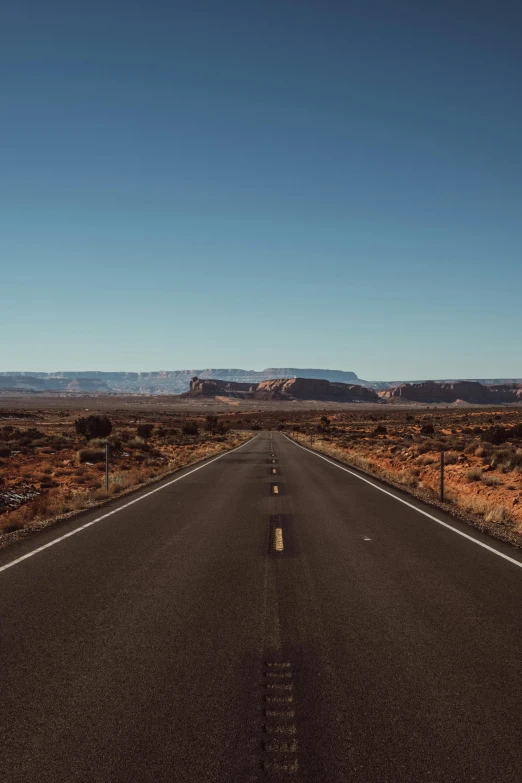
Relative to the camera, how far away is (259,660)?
5.36m

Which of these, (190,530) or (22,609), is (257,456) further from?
(22,609)

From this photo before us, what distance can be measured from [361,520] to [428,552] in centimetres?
318

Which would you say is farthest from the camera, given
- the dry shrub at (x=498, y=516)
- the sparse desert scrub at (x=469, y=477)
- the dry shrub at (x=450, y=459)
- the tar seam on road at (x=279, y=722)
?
the dry shrub at (x=450, y=459)

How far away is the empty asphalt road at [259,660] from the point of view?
3865 millimetres

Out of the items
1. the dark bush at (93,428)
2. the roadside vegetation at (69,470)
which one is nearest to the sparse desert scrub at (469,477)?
the roadside vegetation at (69,470)

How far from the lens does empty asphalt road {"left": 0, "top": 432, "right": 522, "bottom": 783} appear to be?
152 inches

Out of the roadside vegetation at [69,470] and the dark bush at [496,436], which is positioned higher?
the dark bush at [496,436]

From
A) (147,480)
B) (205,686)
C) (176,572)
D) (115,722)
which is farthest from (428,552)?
(147,480)

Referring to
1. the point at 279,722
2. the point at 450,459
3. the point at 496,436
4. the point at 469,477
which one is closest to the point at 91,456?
the point at 450,459

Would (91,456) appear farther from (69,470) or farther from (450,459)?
(450,459)

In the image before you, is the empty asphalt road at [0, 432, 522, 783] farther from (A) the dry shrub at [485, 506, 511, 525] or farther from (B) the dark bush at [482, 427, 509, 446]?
(B) the dark bush at [482, 427, 509, 446]

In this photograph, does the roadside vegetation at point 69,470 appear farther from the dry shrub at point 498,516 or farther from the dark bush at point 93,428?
the dry shrub at point 498,516

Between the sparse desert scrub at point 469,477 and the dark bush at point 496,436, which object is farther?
the dark bush at point 496,436

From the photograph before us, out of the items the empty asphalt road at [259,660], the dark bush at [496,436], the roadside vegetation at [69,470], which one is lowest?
the roadside vegetation at [69,470]
